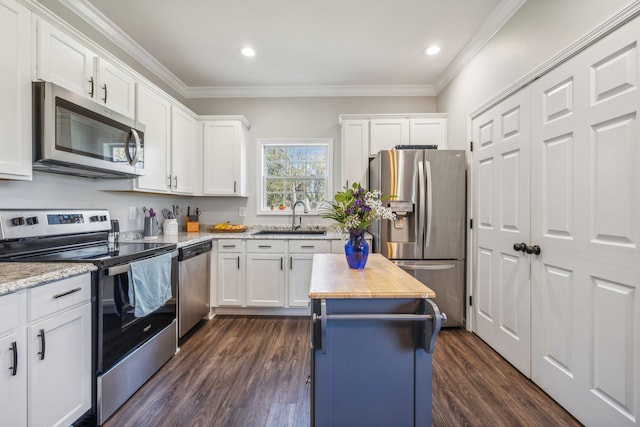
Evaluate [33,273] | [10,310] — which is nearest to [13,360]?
[10,310]

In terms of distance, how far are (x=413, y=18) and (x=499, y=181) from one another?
1.54 metres

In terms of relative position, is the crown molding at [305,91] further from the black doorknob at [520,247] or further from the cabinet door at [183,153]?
the black doorknob at [520,247]

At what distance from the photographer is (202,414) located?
166 centimetres

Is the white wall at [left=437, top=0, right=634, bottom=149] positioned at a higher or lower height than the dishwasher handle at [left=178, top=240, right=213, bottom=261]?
higher

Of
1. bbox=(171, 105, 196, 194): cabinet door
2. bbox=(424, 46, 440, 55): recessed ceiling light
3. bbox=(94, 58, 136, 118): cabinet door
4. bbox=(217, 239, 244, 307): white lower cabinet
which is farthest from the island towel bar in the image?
bbox=(424, 46, 440, 55): recessed ceiling light

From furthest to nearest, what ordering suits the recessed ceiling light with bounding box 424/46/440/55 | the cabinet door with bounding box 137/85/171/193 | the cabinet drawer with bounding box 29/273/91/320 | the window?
1. the window
2. the recessed ceiling light with bounding box 424/46/440/55
3. the cabinet door with bounding box 137/85/171/193
4. the cabinet drawer with bounding box 29/273/91/320

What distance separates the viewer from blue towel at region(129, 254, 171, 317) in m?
1.76

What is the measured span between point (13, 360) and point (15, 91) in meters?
1.32

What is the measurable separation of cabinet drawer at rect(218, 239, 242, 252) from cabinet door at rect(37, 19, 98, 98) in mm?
1723

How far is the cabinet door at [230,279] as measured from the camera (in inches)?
123

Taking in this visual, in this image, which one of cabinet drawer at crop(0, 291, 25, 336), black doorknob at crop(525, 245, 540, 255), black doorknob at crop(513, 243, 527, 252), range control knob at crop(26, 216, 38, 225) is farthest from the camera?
black doorknob at crop(513, 243, 527, 252)

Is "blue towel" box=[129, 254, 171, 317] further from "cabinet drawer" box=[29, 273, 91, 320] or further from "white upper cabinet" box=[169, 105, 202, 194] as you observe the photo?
"white upper cabinet" box=[169, 105, 202, 194]

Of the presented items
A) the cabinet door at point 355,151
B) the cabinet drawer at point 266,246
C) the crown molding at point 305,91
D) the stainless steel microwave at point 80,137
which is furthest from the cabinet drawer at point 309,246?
the crown molding at point 305,91

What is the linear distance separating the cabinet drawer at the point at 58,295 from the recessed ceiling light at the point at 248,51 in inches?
95.1
